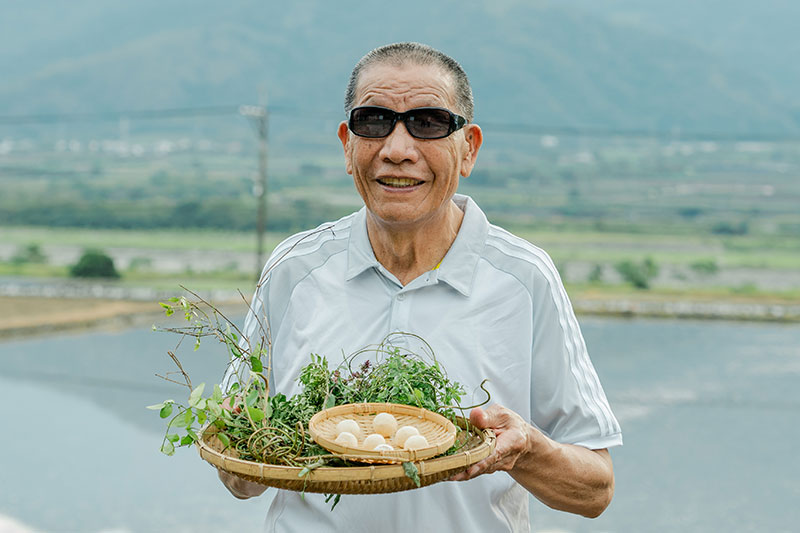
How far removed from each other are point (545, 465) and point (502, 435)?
0.57 feet

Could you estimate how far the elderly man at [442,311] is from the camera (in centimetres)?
156

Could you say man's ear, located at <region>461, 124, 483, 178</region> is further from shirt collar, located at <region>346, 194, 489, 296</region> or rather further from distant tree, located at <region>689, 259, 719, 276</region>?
distant tree, located at <region>689, 259, 719, 276</region>

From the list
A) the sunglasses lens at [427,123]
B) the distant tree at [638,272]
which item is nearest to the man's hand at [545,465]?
the sunglasses lens at [427,123]

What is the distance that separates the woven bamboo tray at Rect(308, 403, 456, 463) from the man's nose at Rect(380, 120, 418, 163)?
1.38 feet

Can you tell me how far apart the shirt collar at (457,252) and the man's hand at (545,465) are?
30 cm

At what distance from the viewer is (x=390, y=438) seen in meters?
1.41

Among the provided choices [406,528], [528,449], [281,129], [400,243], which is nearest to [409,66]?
[400,243]

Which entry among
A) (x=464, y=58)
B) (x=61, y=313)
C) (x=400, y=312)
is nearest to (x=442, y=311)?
(x=400, y=312)

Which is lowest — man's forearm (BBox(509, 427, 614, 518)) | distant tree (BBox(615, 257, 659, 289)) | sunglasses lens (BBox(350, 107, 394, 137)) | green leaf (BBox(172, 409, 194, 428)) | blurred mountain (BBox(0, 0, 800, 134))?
distant tree (BBox(615, 257, 659, 289))

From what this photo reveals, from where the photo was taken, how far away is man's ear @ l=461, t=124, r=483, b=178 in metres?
1.70

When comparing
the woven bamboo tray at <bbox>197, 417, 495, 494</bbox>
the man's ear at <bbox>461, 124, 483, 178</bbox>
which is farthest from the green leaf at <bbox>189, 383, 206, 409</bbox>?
the man's ear at <bbox>461, 124, 483, 178</bbox>

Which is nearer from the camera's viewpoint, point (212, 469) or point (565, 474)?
point (565, 474)

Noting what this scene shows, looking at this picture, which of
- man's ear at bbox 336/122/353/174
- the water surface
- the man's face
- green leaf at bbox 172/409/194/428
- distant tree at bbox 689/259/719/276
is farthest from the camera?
distant tree at bbox 689/259/719/276

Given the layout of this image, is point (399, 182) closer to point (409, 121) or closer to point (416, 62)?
point (409, 121)
